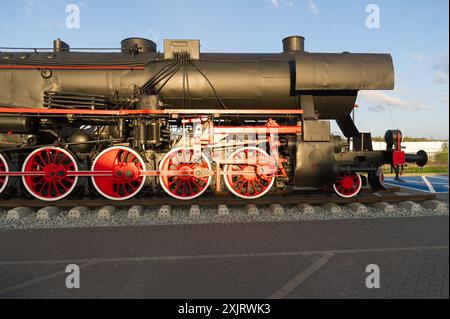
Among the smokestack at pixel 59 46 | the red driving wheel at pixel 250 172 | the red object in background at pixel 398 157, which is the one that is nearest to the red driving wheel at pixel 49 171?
the smokestack at pixel 59 46

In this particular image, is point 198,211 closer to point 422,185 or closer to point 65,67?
point 65,67

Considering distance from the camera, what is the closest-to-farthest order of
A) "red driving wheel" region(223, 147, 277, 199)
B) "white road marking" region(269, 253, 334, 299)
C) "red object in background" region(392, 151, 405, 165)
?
"white road marking" region(269, 253, 334, 299), "red driving wheel" region(223, 147, 277, 199), "red object in background" region(392, 151, 405, 165)

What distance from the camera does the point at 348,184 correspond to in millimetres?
6016

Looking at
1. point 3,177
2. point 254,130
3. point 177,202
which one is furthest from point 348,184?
point 3,177

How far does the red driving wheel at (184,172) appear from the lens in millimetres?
5289

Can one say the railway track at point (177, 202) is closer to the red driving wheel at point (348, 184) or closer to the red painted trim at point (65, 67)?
the red driving wheel at point (348, 184)

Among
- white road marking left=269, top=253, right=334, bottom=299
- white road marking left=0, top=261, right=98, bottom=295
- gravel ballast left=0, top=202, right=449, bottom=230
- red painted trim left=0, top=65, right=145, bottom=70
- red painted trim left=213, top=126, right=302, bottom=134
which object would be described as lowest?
white road marking left=269, top=253, right=334, bottom=299

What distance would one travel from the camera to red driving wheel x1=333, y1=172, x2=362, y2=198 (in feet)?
19.7

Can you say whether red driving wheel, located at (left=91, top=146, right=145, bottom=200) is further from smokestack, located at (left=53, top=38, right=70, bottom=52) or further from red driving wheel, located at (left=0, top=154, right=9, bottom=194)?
smokestack, located at (left=53, top=38, right=70, bottom=52)

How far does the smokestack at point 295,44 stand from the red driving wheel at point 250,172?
307cm

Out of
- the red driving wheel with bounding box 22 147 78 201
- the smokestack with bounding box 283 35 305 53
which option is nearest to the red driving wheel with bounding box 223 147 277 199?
the smokestack with bounding box 283 35 305 53

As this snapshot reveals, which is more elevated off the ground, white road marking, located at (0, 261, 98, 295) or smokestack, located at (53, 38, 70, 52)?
smokestack, located at (53, 38, 70, 52)

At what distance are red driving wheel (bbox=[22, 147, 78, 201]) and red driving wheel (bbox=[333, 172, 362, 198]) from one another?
6.38 m

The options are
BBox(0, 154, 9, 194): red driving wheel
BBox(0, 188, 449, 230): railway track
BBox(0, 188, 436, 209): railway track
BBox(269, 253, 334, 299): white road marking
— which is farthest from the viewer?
BBox(0, 154, 9, 194): red driving wheel
